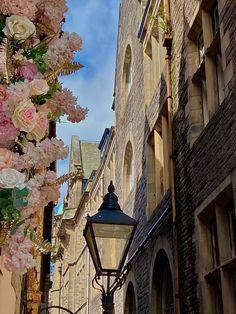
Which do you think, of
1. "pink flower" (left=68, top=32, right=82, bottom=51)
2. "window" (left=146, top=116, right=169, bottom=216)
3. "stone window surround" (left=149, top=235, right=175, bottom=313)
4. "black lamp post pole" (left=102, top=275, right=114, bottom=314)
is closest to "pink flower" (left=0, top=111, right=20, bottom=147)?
"pink flower" (left=68, top=32, right=82, bottom=51)

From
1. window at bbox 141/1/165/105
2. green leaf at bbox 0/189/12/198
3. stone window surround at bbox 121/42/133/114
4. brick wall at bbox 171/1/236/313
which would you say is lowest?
green leaf at bbox 0/189/12/198

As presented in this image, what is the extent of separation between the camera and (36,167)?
255 cm

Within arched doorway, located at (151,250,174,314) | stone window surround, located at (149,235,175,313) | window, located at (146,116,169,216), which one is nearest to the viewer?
stone window surround, located at (149,235,175,313)

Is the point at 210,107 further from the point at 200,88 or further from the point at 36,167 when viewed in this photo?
the point at 36,167

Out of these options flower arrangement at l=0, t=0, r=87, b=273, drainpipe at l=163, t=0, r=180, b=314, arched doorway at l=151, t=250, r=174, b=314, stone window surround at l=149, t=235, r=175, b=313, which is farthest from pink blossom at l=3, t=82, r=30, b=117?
arched doorway at l=151, t=250, r=174, b=314

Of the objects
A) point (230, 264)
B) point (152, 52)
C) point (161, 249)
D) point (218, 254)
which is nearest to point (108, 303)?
point (230, 264)

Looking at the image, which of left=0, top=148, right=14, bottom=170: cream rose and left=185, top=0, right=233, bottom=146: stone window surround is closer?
left=0, top=148, right=14, bottom=170: cream rose

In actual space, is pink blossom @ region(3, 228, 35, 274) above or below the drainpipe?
below

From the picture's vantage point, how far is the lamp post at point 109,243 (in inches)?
232

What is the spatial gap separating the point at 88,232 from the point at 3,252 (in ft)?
13.0

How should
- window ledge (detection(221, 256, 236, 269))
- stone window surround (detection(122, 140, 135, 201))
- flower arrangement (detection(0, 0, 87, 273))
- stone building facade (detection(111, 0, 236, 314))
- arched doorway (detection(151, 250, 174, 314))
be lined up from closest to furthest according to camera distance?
flower arrangement (detection(0, 0, 87, 273)), window ledge (detection(221, 256, 236, 269)), stone building facade (detection(111, 0, 236, 314)), arched doorway (detection(151, 250, 174, 314)), stone window surround (detection(122, 140, 135, 201))

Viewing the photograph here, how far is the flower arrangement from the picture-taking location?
7.73 feet

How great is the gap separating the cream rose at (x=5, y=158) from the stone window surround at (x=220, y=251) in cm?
419

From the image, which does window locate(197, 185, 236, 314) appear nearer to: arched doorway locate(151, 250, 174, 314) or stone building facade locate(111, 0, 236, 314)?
stone building facade locate(111, 0, 236, 314)
